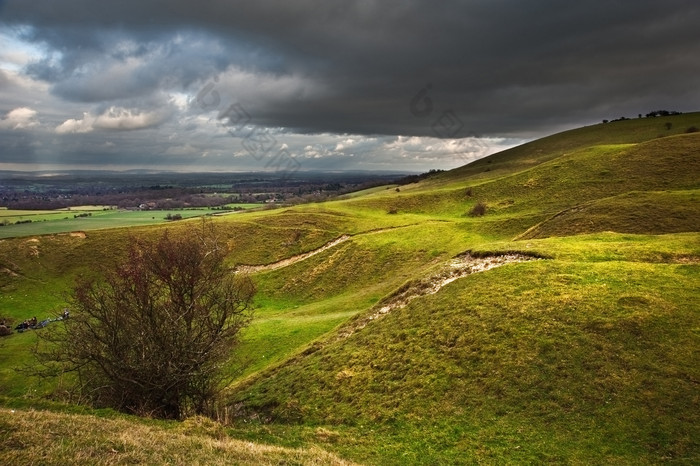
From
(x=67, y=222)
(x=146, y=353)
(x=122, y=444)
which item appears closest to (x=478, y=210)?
(x=146, y=353)

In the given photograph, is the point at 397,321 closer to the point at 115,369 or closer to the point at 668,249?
the point at 115,369

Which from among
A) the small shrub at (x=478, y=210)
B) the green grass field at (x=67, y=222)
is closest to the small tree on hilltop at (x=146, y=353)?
the small shrub at (x=478, y=210)

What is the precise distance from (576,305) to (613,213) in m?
30.2

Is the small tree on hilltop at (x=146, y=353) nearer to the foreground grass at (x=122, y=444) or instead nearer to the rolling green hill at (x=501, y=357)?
the rolling green hill at (x=501, y=357)

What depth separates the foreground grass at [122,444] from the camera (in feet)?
34.6

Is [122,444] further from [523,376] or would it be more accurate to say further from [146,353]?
[523,376]

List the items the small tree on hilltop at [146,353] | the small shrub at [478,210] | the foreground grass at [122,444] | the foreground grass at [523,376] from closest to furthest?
1. the foreground grass at [122,444]
2. the foreground grass at [523,376]
3. the small tree on hilltop at [146,353]
4. the small shrub at [478,210]

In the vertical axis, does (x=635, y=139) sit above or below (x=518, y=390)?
above

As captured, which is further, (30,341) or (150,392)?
(30,341)

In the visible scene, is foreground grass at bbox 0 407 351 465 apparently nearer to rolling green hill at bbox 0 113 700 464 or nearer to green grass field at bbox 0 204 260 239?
rolling green hill at bbox 0 113 700 464

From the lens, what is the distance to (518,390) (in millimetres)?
16922

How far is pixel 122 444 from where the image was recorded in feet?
38.9

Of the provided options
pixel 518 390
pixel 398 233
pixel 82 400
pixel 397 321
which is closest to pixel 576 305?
pixel 518 390

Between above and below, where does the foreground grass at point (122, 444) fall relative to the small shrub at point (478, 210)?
below
